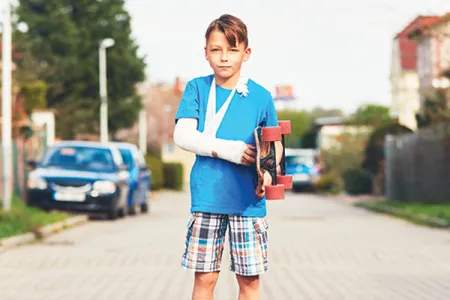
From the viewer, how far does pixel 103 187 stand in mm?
19953

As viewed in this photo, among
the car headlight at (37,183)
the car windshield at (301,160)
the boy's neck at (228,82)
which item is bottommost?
the car windshield at (301,160)

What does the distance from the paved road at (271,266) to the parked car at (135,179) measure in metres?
4.33

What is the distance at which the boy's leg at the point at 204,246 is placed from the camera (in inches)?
194

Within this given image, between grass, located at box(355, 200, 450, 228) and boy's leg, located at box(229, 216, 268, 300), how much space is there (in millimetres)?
13079

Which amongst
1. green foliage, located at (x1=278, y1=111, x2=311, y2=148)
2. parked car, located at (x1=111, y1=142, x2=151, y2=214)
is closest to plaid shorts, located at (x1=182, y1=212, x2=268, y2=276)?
parked car, located at (x1=111, y1=142, x2=151, y2=214)

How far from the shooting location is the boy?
492 cm

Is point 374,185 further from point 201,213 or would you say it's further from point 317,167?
point 201,213

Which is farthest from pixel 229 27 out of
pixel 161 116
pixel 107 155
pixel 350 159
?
pixel 161 116

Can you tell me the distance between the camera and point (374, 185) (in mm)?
35594

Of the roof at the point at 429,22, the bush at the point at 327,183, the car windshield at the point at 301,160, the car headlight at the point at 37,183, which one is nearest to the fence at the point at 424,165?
the roof at the point at 429,22

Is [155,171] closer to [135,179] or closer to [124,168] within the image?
[135,179]

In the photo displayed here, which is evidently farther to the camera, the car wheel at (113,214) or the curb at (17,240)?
the car wheel at (113,214)

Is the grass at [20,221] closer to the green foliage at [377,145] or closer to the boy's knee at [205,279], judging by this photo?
the boy's knee at [205,279]

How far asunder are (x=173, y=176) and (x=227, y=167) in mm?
45319
